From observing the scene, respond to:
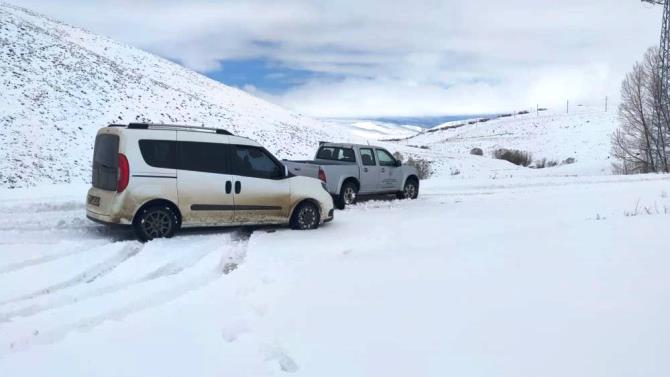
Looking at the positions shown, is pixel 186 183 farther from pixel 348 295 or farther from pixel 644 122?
pixel 644 122

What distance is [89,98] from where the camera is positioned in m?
32.2

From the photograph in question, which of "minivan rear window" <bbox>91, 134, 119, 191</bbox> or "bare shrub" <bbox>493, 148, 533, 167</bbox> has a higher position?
"bare shrub" <bbox>493, 148, 533, 167</bbox>

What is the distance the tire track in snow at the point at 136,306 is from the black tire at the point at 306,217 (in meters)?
2.40

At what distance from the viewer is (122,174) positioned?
29.9ft

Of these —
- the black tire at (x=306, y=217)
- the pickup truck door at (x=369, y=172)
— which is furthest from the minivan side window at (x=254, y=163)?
the pickup truck door at (x=369, y=172)

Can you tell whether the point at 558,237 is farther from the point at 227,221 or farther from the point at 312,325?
the point at 227,221

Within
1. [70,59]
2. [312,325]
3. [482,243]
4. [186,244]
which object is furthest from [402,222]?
[70,59]

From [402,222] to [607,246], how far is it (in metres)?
4.91

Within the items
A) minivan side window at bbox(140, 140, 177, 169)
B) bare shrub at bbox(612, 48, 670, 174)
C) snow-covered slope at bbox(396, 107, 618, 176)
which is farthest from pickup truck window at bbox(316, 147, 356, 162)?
bare shrub at bbox(612, 48, 670, 174)

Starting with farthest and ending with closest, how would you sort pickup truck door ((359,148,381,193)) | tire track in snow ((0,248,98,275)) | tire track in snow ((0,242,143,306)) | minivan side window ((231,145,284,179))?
pickup truck door ((359,148,381,193)) → minivan side window ((231,145,284,179)) → tire track in snow ((0,248,98,275)) → tire track in snow ((0,242,143,306))

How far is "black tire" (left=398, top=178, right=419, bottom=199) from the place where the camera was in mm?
17103

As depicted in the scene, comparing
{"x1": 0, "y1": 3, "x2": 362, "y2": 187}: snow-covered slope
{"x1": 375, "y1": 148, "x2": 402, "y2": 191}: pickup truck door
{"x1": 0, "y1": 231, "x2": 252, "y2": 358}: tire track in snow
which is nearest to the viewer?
{"x1": 0, "y1": 231, "x2": 252, "y2": 358}: tire track in snow

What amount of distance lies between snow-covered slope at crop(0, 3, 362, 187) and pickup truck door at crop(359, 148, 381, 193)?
37.6 ft

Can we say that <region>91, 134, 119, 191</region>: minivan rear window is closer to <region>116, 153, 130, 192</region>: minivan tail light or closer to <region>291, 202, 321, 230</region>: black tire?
<region>116, 153, 130, 192</region>: minivan tail light
